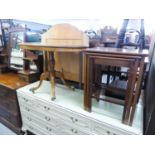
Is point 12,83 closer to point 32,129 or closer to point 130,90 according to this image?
point 32,129

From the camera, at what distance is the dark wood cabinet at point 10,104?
5.45 ft

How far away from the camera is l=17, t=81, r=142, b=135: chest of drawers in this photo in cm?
105

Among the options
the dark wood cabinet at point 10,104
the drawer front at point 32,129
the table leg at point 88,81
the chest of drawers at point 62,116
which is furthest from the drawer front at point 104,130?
the dark wood cabinet at point 10,104

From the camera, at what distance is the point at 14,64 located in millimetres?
2129

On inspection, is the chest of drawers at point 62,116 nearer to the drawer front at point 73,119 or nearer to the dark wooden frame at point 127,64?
the drawer front at point 73,119

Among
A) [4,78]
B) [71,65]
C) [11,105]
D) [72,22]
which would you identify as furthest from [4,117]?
[72,22]

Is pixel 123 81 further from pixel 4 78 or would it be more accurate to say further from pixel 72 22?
pixel 4 78

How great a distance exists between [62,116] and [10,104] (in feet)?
2.88

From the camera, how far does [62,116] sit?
1281 mm

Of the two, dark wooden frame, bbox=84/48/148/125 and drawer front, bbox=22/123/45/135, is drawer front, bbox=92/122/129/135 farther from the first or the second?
drawer front, bbox=22/123/45/135

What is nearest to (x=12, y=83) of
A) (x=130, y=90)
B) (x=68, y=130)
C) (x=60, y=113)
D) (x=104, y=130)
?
(x=60, y=113)

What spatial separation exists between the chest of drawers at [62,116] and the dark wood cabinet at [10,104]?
9 cm

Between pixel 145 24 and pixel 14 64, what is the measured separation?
6.24 feet

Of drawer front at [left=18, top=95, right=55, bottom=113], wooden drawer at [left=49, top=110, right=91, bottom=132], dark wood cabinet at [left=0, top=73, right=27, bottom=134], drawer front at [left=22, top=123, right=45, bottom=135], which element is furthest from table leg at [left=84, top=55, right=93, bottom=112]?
dark wood cabinet at [left=0, top=73, right=27, bottom=134]
